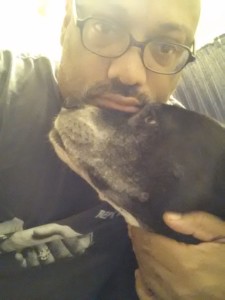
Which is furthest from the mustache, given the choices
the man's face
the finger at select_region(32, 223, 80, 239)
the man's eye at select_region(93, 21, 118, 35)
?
the finger at select_region(32, 223, 80, 239)

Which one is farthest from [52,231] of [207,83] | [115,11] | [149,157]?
[207,83]

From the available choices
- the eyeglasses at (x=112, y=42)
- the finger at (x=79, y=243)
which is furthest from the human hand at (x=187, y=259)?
the eyeglasses at (x=112, y=42)

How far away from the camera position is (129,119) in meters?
0.79

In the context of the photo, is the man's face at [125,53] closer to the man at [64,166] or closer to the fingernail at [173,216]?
the man at [64,166]

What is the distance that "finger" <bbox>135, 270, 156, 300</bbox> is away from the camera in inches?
32.5

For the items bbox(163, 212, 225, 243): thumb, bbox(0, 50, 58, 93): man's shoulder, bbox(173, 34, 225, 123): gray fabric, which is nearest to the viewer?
bbox(163, 212, 225, 243): thumb

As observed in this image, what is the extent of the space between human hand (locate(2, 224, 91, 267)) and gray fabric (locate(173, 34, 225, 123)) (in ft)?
1.95

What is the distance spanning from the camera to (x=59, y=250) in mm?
832

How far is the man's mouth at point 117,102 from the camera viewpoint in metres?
0.81

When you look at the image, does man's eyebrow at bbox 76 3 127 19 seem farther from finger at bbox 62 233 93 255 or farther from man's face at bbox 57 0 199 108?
finger at bbox 62 233 93 255

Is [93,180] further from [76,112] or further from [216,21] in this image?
[216,21]

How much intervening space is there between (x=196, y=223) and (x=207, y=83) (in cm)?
70

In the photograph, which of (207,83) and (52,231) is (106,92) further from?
(207,83)

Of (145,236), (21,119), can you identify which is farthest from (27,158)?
(145,236)
